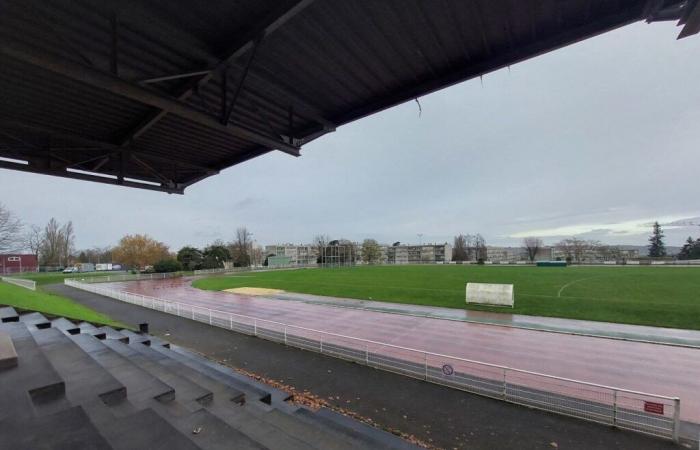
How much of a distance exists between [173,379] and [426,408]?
532 cm

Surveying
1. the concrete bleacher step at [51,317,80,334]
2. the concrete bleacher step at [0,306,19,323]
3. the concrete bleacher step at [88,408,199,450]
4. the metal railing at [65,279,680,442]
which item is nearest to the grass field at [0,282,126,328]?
the concrete bleacher step at [0,306,19,323]

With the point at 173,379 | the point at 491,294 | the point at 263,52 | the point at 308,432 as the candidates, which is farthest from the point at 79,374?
the point at 491,294

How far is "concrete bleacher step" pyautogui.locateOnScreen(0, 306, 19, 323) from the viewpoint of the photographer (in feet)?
31.1

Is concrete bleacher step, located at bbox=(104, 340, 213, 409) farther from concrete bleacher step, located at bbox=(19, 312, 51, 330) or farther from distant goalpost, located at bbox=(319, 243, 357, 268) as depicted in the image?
distant goalpost, located at bbox=(319, 243, 357, 268)

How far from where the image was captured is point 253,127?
5613 millimetres

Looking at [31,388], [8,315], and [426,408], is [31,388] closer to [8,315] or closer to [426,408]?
[426,408]

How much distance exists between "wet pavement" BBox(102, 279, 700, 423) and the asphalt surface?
3064 millimetres

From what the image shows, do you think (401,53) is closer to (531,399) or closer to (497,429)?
(497,429)

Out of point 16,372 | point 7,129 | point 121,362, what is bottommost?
point 121,362

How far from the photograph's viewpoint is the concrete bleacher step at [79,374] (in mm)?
4272

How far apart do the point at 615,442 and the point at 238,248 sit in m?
86.5

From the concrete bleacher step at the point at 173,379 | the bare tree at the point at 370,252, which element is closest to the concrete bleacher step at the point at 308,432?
the concrete bleacher step at the point at 173,379

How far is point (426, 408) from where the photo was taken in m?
6.76

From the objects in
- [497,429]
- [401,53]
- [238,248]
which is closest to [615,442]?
[497,429]
